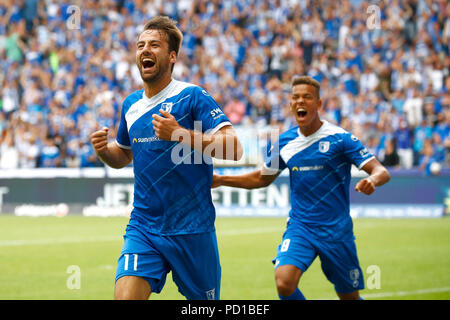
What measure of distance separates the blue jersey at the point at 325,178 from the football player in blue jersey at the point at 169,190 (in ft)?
5.81

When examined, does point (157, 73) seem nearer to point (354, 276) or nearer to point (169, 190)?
point (169, 190)

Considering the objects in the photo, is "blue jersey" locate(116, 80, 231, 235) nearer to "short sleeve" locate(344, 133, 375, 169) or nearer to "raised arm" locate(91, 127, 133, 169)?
"raised arm" locate(91, 127, 133, 169)

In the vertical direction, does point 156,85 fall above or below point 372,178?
above

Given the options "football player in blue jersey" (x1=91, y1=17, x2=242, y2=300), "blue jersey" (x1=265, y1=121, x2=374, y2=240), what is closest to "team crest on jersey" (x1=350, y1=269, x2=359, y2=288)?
"blue jersey" (x1=265, y1=121, x2=374, y2=240)

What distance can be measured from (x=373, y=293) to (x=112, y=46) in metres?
18.3

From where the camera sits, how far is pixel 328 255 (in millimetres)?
6672

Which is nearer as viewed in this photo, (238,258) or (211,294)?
(211,294)

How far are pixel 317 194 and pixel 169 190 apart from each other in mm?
2109

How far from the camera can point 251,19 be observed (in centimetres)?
2439

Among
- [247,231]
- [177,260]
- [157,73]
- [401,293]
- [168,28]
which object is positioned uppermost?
[168,28]

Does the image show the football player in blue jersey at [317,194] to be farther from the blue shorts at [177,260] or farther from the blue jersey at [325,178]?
the blue shorts at [177,260]

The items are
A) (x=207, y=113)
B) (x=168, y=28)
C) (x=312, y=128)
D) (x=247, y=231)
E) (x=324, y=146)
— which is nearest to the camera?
(x=207, y=113)

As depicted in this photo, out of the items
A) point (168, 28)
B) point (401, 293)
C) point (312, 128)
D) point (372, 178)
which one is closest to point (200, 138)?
point (168, 28)

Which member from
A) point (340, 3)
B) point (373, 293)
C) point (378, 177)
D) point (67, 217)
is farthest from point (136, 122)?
point (340, 3)
